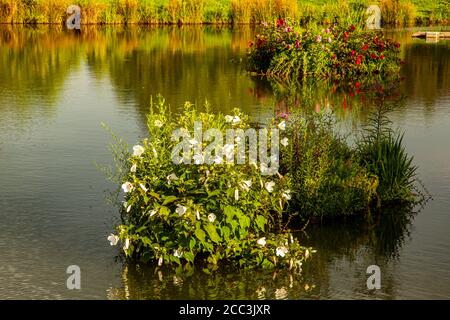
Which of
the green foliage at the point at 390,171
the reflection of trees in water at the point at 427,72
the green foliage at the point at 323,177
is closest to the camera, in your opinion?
the green foliage at the point at 323,177

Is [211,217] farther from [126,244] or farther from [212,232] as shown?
[126,244]

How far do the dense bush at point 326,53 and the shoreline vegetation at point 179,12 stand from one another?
48.9 ft

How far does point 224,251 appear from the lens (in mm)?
8273

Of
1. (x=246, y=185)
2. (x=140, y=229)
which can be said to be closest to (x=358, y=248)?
(x=246, y=185)

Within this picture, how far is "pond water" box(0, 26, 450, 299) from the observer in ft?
25.9

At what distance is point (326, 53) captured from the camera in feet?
73.6

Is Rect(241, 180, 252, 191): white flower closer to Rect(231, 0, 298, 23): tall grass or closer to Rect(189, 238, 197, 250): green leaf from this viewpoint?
Rect(189, 238, 197, 250): green leaf

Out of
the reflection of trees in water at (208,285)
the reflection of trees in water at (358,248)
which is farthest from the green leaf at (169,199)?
the reflection of trees in water at (358,248)

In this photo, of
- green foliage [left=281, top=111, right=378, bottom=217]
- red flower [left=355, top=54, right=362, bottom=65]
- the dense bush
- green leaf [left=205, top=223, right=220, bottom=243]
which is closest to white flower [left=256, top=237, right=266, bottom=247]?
green leaf [left=205, top=223, right=220, bottom=243]

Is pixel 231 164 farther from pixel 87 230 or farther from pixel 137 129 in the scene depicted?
pixel 137 129

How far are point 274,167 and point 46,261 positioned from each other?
275 cm

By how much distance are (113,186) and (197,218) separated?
3.13 m

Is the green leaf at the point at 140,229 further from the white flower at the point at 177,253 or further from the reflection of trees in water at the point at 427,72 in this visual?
the reflection of trees in water at the point at 427,72

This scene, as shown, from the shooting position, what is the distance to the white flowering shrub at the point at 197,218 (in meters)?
8.09
